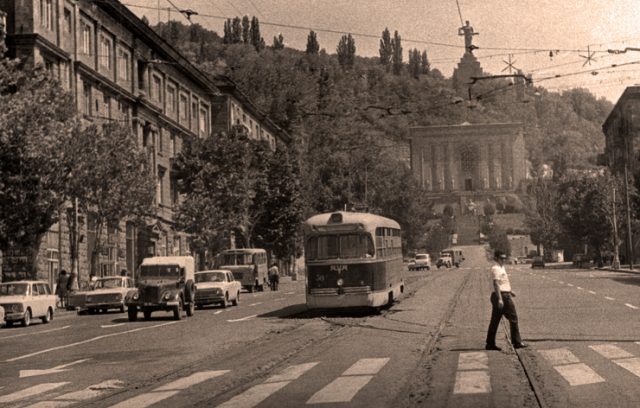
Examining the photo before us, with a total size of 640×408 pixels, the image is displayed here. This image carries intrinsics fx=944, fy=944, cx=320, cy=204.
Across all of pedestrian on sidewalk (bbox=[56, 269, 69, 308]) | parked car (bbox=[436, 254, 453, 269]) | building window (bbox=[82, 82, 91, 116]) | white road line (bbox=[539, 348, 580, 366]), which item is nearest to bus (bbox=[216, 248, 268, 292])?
building window (bbox=[82, 82, 91, 116])

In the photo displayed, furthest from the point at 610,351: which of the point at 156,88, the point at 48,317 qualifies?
the point at 156,88

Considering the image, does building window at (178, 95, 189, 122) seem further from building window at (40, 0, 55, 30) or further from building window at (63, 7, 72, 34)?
building window at (40, 0, 55, 30)

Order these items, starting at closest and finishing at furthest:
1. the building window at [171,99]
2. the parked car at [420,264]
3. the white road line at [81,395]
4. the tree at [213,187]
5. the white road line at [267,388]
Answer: the white road line at [267,388]
the white road line at [81,395]
the tree at [213,187]
the building window at [171,99]
the parked car at [420,264]

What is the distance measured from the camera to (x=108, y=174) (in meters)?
42.8

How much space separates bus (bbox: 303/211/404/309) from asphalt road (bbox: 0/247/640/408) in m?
0.78

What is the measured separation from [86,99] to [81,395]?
39396 mm

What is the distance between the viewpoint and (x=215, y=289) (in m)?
37.2

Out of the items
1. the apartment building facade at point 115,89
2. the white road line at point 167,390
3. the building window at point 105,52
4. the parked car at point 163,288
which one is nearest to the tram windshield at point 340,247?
the parked car at point 163,288

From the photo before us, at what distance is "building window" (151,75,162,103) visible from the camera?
62.6 meters

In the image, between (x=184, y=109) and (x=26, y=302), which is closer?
(x=26, y=302)

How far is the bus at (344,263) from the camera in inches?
1096

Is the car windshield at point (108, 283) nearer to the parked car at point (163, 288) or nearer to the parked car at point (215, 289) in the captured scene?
the parked car at point (215, 289)

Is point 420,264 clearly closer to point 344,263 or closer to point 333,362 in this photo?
point 344,263

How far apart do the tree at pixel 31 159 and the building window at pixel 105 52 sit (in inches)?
631
